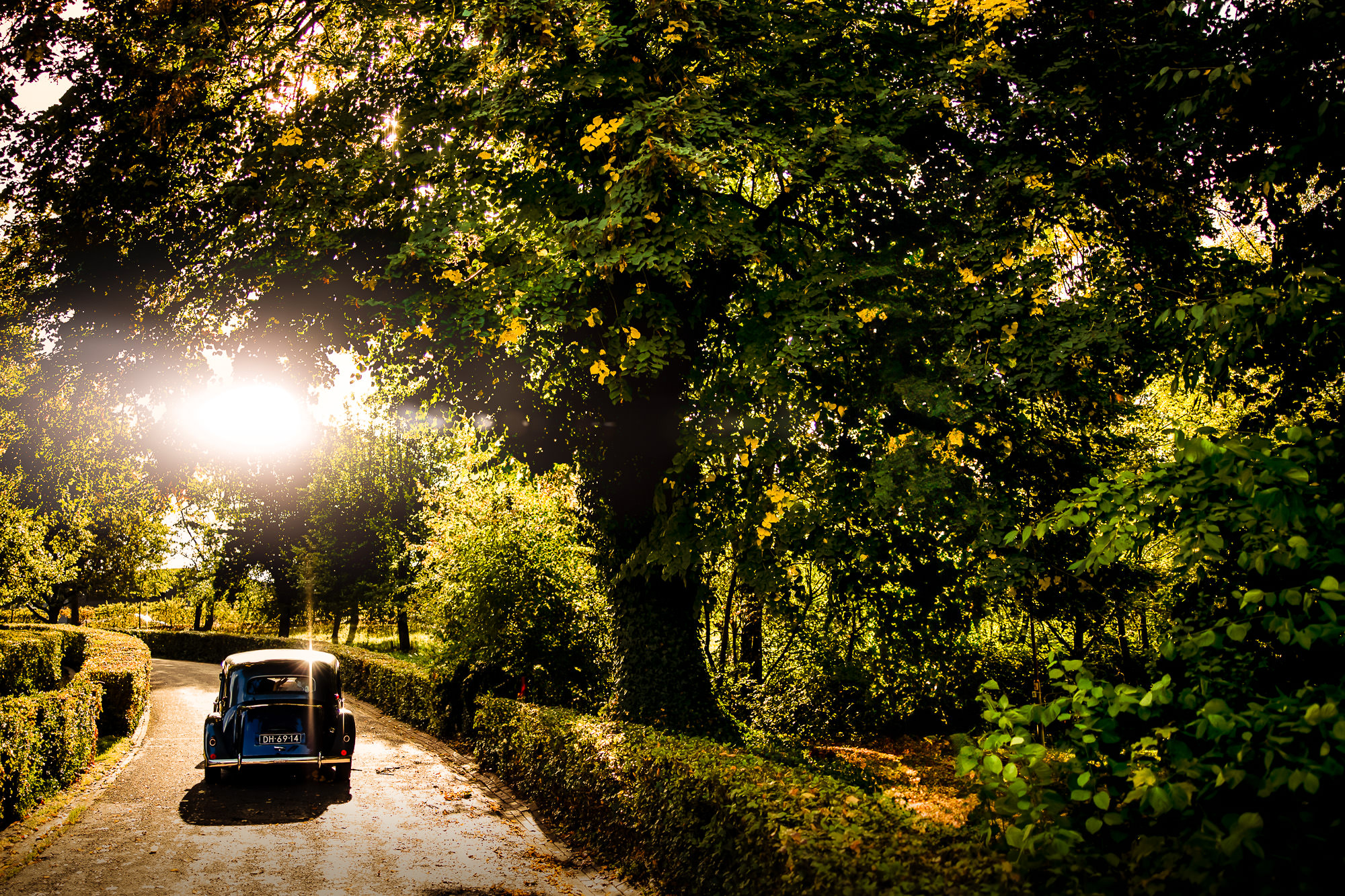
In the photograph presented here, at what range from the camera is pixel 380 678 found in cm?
2025

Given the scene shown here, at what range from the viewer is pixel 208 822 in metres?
8.91

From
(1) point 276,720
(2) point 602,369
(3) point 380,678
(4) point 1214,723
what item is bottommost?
(3) point 380,678

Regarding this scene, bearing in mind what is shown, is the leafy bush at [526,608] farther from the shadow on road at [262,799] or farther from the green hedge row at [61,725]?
the green hedge row at [61,725]

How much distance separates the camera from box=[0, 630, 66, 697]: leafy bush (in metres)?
19.2

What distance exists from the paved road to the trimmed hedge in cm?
59

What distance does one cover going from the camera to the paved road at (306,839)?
6.98 metres

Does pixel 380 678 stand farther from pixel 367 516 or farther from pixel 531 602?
pixel 367 516

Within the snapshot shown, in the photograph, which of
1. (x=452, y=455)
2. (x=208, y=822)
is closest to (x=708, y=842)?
(x=208, y=822)

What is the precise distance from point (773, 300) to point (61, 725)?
10.5m

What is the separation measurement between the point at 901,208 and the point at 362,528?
32.7 meters

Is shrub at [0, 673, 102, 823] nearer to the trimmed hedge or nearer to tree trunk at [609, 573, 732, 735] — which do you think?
the trimmed hedge

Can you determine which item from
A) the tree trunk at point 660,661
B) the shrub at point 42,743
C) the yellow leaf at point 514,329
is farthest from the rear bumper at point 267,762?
the yellow leaf at point 514,329

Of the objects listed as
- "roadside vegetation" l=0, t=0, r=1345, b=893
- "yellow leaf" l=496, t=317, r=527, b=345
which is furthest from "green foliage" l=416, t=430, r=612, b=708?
"yellow leaf" l=496, t=317, r=527, b=345

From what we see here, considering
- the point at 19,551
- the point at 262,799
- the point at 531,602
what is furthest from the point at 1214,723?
the point at 19,551
